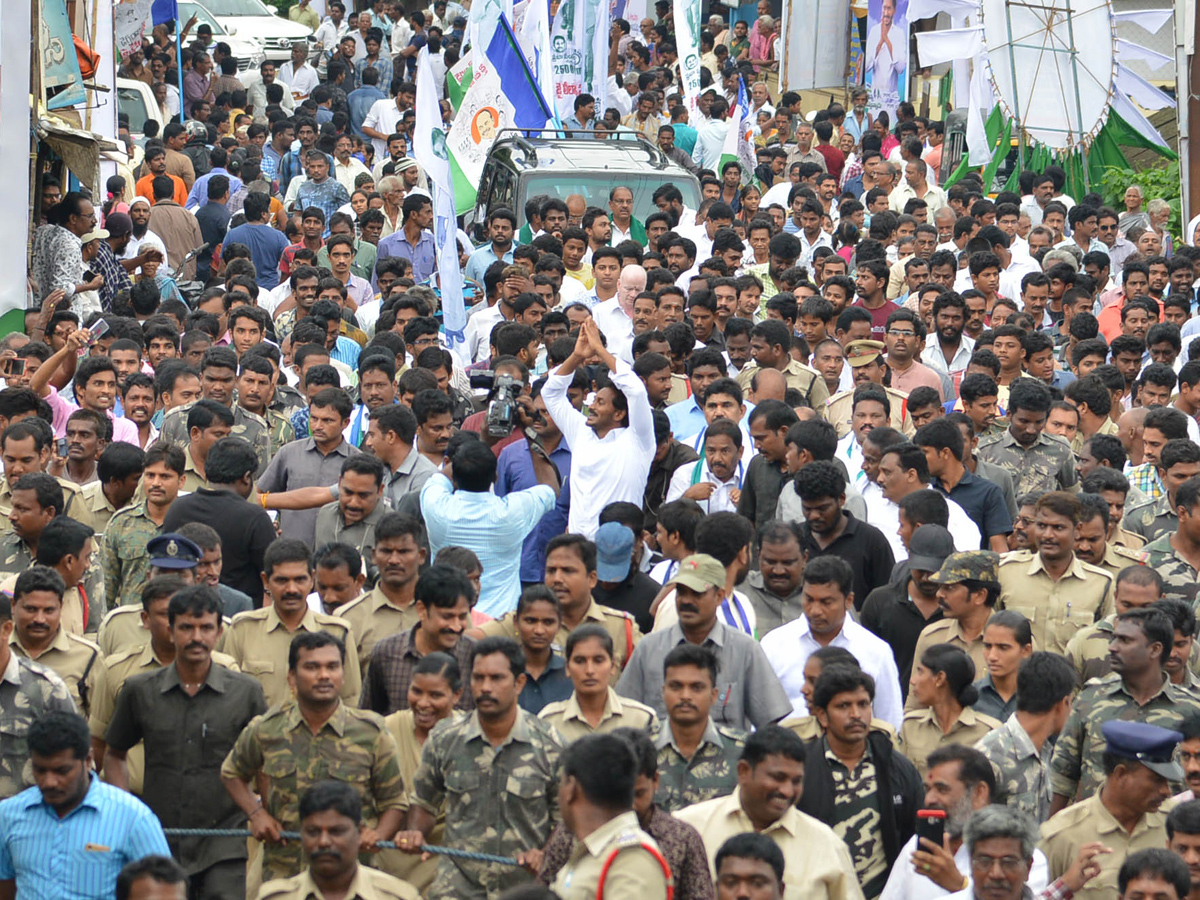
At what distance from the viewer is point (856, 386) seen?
1045 centimetres

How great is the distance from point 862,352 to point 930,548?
11.5ft

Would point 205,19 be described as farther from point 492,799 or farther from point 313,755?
point 492,799

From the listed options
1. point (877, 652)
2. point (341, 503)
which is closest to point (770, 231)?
point (341, 503)

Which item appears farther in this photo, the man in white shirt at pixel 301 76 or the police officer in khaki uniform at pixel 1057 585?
the man in white shirt at pixel 301 76

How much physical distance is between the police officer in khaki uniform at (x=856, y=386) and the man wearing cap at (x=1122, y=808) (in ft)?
13.3

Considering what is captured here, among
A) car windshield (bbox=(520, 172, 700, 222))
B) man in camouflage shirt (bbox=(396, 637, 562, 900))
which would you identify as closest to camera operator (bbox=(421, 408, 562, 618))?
man in camouflage shirt (bbox=(396, 637, 562, 900))

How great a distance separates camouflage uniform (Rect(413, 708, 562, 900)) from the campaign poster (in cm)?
2062

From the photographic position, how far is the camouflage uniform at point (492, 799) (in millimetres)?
5980

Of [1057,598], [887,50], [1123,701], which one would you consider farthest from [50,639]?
[887,50]

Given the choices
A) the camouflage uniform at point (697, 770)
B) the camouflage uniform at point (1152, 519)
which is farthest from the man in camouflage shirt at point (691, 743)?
the camouflage uniform at point (1152, 519)

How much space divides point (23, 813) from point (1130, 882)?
326cm

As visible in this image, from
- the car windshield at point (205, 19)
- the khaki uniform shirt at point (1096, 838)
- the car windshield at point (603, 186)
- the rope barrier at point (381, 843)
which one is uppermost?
the car windshield at point (205, 19)

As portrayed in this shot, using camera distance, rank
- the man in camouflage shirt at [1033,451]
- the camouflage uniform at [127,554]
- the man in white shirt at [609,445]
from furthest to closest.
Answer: the man in camouflage shirt at [1033,451] < the man in white shirt at [609,445] < the camouflage uniform at [127,554]

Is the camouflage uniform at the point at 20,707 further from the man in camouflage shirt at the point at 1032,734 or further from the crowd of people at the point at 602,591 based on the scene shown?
the man in camouflage shirt at the point at 1032,734
